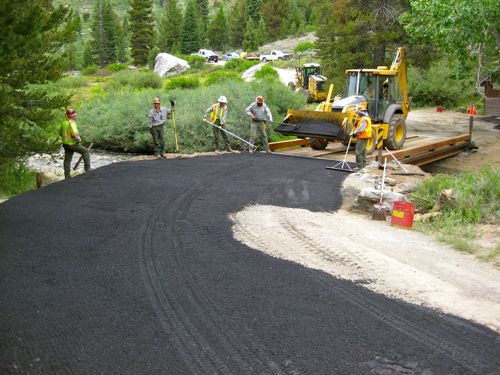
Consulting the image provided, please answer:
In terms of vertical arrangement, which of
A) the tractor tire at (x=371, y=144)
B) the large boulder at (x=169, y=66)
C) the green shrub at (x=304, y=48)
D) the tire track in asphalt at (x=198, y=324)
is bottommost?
the tire track in asphalt at (x=198, y=324)

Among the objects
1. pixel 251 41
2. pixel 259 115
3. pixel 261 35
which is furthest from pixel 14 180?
pixel 261 35

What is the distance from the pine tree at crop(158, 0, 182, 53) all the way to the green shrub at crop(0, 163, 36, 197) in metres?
74.5

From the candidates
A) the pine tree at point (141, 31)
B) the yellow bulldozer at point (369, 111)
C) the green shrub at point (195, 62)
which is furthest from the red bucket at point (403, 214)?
the pine tree at point (141, 31)

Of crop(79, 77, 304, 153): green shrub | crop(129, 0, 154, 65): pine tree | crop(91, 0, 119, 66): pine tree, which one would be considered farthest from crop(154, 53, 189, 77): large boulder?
crop(79, 77, 304, 153): green shrub

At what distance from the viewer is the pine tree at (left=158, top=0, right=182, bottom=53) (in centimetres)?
8519

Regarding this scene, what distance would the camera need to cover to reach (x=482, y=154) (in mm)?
20516

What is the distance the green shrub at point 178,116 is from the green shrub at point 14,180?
4.45m

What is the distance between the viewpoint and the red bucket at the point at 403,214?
927 cm

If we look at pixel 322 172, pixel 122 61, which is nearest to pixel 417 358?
pixel 322 172

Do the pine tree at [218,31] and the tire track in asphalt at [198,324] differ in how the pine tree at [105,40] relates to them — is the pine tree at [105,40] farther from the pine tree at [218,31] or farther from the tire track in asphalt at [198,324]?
the tire track in asphalt at [198,324]

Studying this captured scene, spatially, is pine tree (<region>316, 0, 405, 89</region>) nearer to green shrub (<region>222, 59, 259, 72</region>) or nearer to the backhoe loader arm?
the backhoe loader arm

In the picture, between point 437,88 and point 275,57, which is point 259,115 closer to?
point 437,88

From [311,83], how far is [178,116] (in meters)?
18.5

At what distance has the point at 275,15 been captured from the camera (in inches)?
3738
